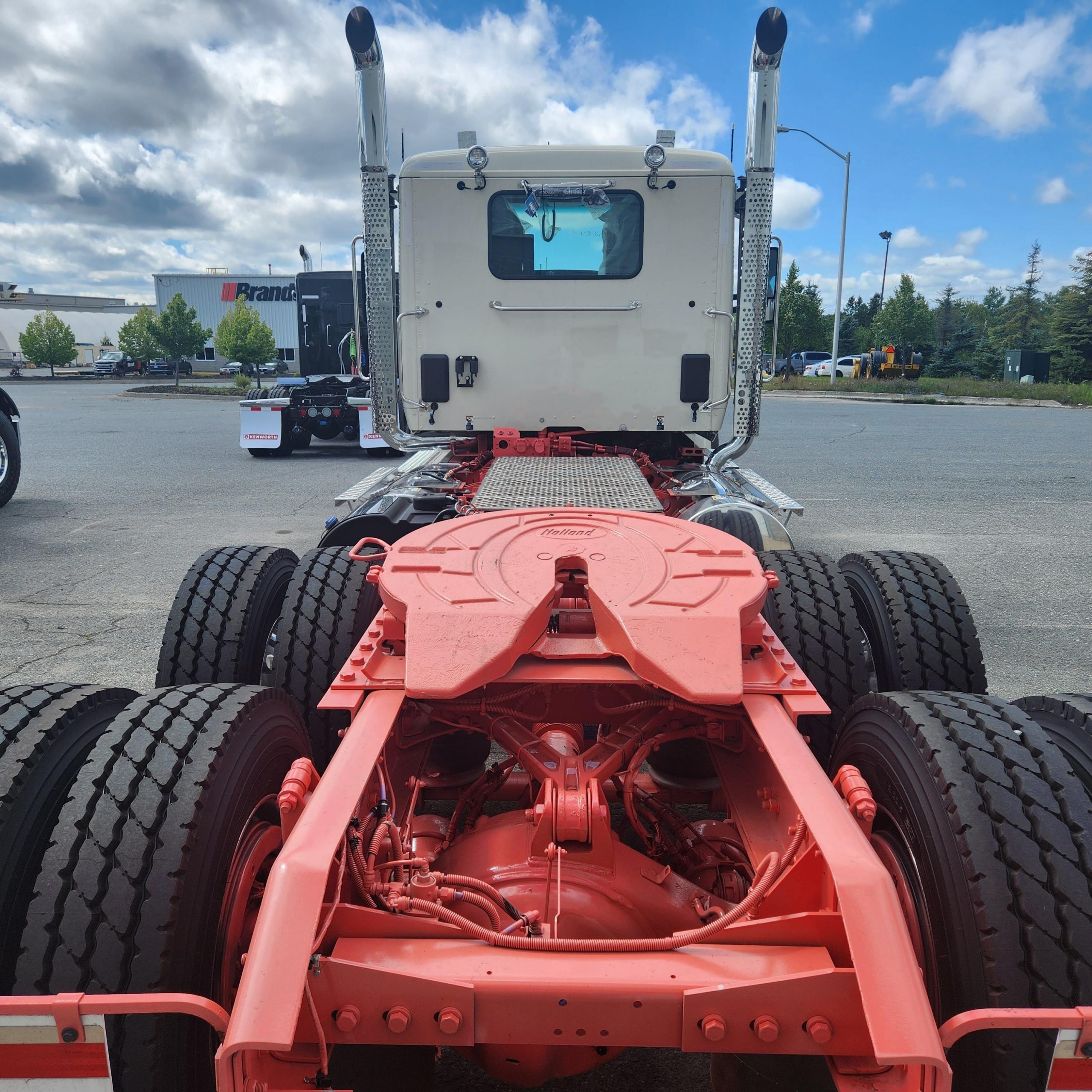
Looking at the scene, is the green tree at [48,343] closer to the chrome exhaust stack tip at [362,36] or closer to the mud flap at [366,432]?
the mud flap at [366,432]

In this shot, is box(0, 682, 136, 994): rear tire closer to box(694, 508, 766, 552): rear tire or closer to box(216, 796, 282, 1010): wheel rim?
box(216, 796, 282, 1010): wheel rim

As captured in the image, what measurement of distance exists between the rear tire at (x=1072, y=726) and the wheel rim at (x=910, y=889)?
42 cm

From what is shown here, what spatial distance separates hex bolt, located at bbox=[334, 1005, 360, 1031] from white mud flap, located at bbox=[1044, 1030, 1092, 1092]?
0.56 m

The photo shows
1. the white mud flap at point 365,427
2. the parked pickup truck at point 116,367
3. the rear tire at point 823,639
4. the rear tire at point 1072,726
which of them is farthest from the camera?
the parked pickup truck at point 116,367

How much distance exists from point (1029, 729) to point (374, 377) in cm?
437

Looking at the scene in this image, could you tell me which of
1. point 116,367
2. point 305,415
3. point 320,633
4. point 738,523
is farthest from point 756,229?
point 116,367

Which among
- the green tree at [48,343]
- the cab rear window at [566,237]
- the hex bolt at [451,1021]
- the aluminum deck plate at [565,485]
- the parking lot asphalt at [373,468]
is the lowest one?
the parking lot asphalt at [373,468]

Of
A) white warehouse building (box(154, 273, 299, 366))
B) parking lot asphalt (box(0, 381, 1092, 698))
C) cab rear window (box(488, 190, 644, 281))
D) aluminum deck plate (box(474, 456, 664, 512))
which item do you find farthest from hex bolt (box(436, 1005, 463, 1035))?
white warehouse building (box(154, 273, 299, 366))

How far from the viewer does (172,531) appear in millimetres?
8484

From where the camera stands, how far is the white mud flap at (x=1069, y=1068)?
Result: 1.41m

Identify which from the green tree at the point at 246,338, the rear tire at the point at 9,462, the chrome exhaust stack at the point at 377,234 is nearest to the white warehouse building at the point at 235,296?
the green tree at the point at 246,338

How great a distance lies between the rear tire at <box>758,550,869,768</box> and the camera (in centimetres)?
302

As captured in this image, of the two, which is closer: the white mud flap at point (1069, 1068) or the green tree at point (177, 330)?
the white mud flap at point (1069, 1068)

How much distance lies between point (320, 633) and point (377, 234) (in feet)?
9.76
